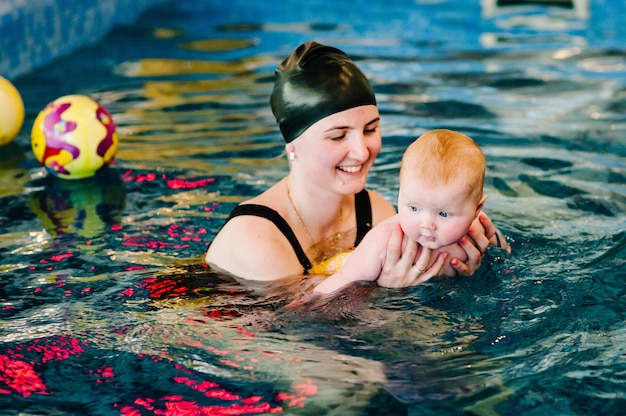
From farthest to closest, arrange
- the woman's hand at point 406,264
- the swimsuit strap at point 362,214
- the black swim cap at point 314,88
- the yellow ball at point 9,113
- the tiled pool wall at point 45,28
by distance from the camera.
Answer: the tiled pool wall at point 45,28, the yellow ball at point 9,113, the swimsuit strap at point 362,214, the black swim cap at point 314,88, the woman's hand at point 406,264

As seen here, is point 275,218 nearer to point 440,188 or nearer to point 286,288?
Answer: point 286,288

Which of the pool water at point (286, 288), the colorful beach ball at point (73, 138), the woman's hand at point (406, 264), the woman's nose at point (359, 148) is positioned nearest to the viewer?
the pool water at point (286, 288)

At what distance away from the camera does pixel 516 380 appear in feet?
11.0

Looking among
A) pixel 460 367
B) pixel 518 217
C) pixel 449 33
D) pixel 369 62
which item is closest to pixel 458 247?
pixel 460 367

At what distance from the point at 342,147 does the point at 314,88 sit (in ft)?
0.98

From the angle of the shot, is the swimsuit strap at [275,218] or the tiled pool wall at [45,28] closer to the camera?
the swimsuit strap at [275,218]

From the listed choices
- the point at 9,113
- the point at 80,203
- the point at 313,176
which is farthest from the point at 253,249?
the point at 9,113

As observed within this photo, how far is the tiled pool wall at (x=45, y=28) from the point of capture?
30.6 feet

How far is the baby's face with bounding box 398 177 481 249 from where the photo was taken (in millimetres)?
3461

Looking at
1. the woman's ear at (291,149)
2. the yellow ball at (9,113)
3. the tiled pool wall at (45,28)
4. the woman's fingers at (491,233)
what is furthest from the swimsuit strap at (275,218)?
the tiled pool wall at (45,28)

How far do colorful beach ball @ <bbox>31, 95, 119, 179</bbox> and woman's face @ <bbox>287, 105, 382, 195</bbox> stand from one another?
2.62m

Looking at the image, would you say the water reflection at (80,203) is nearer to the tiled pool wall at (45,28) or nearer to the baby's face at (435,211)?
the baby's face at (435,211)

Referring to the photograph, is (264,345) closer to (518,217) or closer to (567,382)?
(567,382)

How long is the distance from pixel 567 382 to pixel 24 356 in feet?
6.96
